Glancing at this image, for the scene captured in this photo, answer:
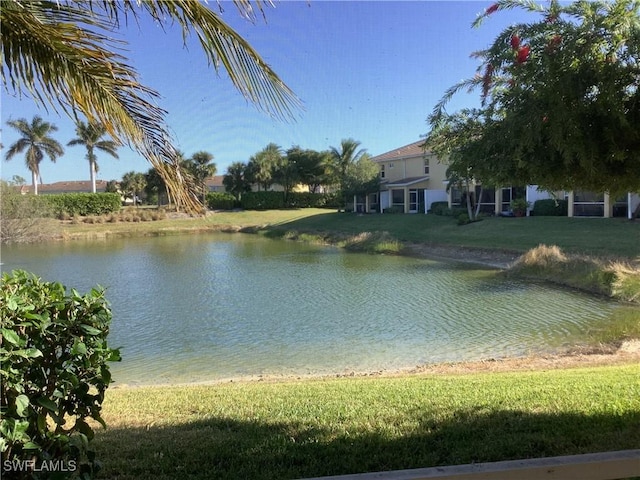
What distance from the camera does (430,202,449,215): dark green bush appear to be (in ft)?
131

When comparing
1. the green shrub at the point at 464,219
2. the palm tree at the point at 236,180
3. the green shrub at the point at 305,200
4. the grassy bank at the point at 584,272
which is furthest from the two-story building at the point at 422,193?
the palm tree at the point at 236,180

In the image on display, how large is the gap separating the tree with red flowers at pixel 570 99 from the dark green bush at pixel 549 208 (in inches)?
1156

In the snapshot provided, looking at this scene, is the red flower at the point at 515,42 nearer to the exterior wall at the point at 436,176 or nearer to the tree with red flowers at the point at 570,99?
the tree with red flowers at the point at 570,99

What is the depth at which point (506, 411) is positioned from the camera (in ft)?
16.6

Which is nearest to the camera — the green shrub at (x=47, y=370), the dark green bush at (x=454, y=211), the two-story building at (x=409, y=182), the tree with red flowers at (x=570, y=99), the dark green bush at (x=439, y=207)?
the green shrub at (x=47, y=370)

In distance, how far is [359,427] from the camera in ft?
15.3

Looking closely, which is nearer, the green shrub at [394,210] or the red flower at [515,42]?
the red flower at [515,42]

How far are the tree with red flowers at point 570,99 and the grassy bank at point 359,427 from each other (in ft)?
7.78

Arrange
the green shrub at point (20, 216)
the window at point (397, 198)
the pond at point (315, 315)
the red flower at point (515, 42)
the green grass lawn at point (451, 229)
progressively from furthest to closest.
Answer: the window at point (397, 198) → the green shrub at point (20, 216) → the green grass lawn at point (451, 229) → the pond at point (315, 315) → the red flower at point (515, 42)

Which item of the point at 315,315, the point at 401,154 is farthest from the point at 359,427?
the point at 401,154

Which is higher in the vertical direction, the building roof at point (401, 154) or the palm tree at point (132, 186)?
the building roof at point (401, 154)

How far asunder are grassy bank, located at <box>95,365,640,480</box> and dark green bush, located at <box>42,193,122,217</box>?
49.0m

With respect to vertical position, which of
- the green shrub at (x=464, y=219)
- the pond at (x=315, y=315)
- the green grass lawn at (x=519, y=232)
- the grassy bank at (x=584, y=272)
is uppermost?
the green shrub at (x=464, y=219)

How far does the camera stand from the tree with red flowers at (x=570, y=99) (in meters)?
4.53
